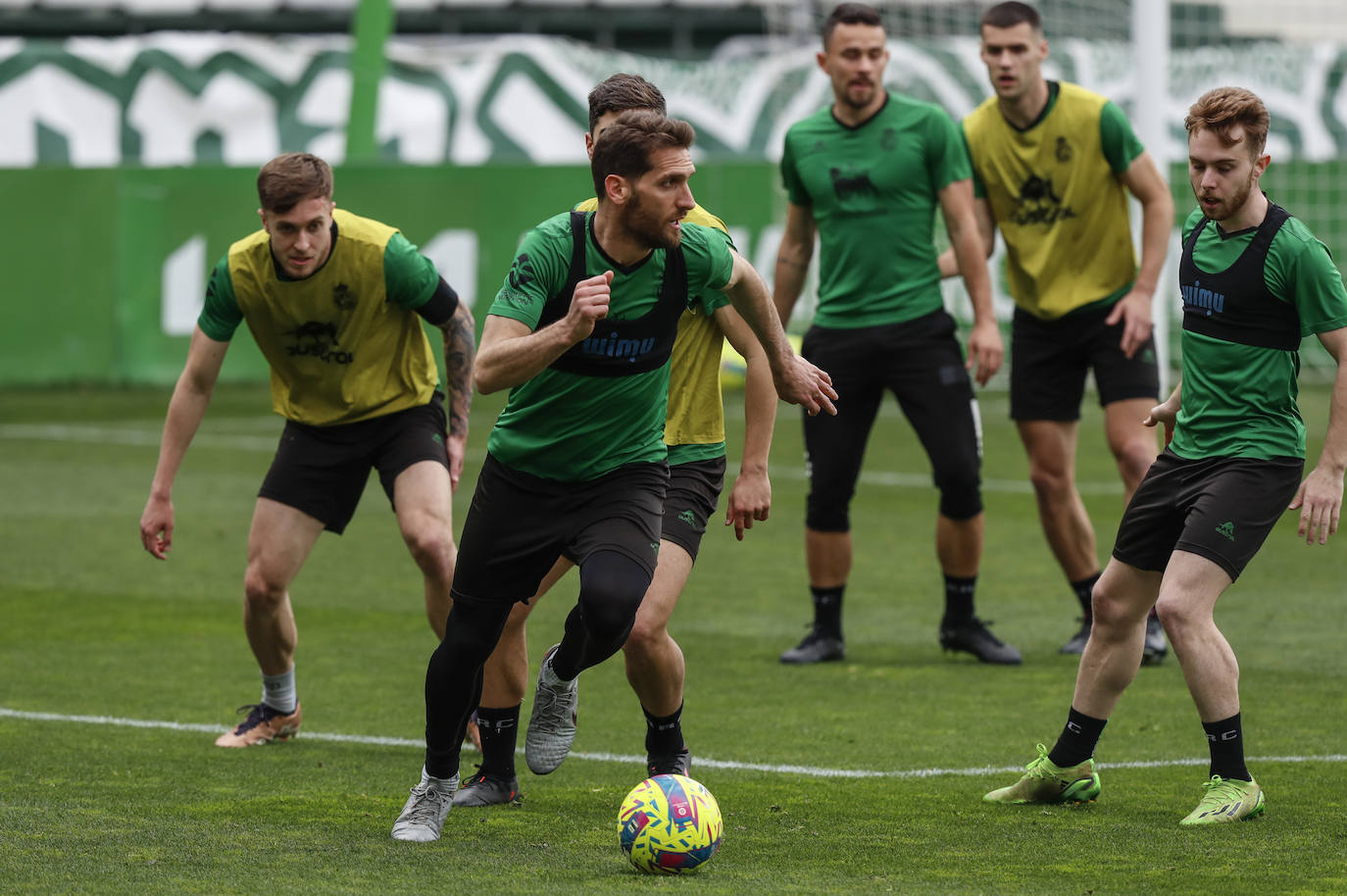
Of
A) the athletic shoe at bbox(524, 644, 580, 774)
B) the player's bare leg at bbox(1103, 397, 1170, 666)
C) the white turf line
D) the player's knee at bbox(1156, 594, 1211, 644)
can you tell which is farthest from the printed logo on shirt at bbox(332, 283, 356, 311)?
the player's bare leg at bbox(1103, 397, 1170, 666)

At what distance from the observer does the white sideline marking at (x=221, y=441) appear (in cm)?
1481

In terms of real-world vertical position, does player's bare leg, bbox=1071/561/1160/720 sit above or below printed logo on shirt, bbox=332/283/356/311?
below

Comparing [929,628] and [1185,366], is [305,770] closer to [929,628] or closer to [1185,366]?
[1185,366]

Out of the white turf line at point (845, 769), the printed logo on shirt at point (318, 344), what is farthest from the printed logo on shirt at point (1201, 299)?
the printed logo on shirt at point (318, 344)

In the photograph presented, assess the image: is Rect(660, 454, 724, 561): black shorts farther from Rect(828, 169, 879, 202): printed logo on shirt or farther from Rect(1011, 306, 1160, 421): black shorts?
Rect(1011, 306, 1160, 421): black shorts

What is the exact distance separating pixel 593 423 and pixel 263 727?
7.61 feet

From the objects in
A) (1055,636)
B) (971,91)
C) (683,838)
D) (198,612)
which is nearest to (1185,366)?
(683,838)

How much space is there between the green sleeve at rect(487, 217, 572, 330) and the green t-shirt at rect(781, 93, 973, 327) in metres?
3.49

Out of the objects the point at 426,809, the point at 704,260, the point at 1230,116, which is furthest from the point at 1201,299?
the point at 426,809

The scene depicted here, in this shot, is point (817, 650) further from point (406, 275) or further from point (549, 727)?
point (549, 727)

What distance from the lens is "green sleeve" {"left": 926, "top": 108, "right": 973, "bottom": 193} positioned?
8484 millimetres

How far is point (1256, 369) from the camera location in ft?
18.9

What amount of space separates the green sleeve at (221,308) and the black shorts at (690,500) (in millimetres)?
1729

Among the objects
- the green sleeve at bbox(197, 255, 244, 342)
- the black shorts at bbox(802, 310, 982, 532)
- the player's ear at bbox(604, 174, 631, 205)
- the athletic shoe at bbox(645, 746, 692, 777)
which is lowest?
the athletic shoe at bbox(645, 746, 692, 777)
